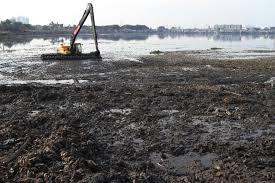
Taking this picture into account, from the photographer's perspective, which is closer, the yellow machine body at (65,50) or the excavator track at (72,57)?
the excavator track at (72,57)

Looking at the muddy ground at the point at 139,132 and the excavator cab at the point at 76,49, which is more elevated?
the excavator cab at the point at 76,49

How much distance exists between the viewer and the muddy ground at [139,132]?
1046 centimetres

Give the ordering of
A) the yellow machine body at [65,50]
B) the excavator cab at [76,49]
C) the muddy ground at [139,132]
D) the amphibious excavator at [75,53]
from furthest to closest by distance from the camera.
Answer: the excavator cab at [76,49], the yellow machine body at [65,50], the amphibious excavator at [75,53], the muddy ground at [139,132]

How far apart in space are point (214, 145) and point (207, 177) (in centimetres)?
282

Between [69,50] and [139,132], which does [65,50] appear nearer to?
[69,50]

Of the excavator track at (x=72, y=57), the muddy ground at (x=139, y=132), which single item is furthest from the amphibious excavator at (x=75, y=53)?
the muddy ground at (x=139, y=132)

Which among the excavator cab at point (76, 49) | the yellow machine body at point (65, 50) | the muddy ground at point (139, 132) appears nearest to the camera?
the muddy ground at point (139, 132)

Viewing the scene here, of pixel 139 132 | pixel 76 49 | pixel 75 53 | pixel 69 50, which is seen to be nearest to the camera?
pixel 139 132

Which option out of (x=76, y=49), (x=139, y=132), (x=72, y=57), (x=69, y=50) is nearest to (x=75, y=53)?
(x=69, y=50)

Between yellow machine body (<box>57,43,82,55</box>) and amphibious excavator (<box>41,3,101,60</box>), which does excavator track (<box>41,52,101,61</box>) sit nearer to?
amphibious excavator (<box>41,3,101,60</box>)

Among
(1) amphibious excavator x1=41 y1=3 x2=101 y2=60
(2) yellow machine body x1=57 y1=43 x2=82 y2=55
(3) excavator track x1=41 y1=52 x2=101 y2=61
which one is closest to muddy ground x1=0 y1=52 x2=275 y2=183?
(3) excavator track x1=41 y1=52 x2=101 y2=61

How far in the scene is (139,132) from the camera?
14.6 m

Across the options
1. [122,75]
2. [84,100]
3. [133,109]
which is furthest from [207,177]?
[122,75]

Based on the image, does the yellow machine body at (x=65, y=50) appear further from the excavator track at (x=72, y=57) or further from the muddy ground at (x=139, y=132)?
the muddy ground at (x=139, y=132)
